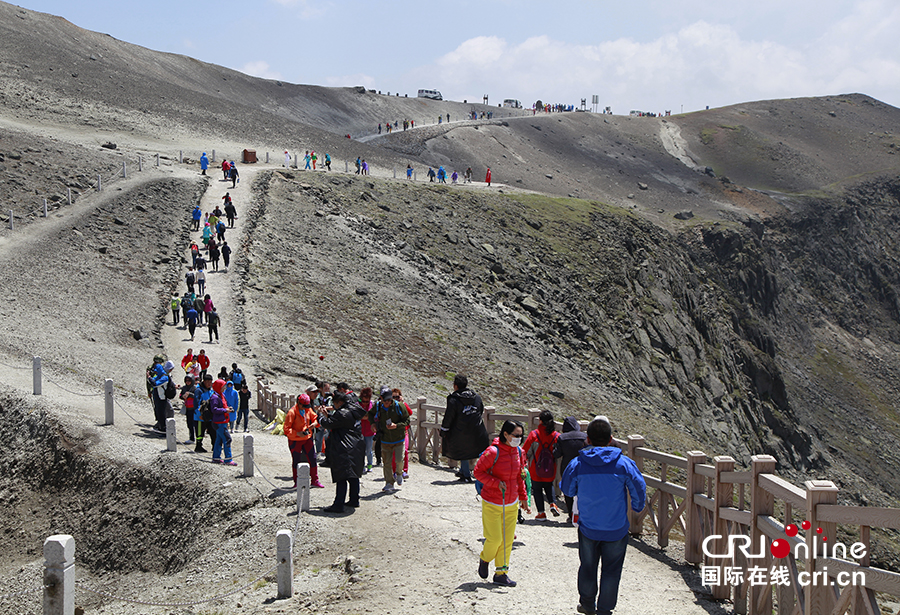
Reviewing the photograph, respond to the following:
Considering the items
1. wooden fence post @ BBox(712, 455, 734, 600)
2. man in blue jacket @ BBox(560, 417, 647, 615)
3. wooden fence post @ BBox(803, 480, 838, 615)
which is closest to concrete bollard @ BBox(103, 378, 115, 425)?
man in blue jacket @ BBox(560, 417, 647, 615)

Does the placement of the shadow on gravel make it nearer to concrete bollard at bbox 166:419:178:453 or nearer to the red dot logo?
the red dot logo

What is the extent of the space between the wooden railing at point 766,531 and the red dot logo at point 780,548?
0.04m

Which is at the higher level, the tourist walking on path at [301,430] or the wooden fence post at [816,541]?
the wooden fence post at [816,541]

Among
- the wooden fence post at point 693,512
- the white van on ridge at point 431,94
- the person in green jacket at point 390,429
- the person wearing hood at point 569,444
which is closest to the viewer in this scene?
the wooden fence post at point 693,512

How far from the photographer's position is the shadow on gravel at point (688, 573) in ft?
29.8

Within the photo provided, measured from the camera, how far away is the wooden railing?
6082 mm

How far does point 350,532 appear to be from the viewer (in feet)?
35.8

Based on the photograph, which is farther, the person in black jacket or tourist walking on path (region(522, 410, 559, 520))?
the person in black jacket

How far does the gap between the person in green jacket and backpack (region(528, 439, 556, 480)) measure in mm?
2424

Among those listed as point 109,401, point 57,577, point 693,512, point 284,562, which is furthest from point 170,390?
point 693,512

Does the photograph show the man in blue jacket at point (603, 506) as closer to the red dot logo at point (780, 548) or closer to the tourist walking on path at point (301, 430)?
the red dot logo at point (780, 548)

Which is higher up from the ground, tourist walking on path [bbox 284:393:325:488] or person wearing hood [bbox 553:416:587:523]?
person wearing hood [bbox 553:416:587:523]

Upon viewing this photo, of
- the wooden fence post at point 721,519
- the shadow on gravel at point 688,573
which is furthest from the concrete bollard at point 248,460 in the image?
the wooden fence post at point 721,519

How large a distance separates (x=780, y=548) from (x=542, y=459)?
16.3 feet
